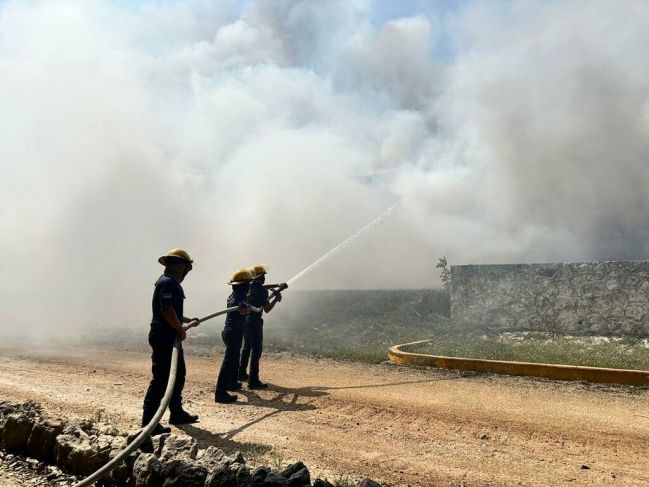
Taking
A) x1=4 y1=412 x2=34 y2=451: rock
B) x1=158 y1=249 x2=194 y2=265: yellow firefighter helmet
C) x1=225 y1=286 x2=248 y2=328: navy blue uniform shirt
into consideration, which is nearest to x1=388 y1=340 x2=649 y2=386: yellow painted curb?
x1=225 y1=286 x2=248 y2=328: navy blue uniform shirt

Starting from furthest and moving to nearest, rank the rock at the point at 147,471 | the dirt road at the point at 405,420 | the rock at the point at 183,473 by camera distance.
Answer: the dirt road at the point at 405,420 → the rock at the point at 147,471 → the rock at the point at 183,473

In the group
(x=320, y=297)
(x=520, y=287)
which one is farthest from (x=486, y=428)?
(x=320, y=297)

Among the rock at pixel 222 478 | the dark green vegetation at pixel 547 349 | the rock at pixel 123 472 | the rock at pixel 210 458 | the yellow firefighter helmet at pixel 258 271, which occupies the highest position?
the yellow firefighter helmet at pixel 258 271

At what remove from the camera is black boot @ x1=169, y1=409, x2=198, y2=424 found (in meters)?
5.45

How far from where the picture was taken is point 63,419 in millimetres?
4895

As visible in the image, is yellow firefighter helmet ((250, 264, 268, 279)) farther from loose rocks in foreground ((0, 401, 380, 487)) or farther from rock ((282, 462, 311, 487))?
rock ((282, 462, 311, 487))

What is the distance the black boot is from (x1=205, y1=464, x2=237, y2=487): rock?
81.9 inches

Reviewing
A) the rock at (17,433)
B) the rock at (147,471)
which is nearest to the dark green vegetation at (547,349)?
the rock at (147,471)

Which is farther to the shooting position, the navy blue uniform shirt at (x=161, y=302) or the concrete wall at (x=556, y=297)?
the concrete wall at (x=556, y=297)

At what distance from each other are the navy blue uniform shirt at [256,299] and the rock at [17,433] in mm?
3463

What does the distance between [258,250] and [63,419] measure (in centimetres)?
1809

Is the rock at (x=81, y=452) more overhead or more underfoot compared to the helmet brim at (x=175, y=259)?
more underfoot

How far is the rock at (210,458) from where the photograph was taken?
3657mm

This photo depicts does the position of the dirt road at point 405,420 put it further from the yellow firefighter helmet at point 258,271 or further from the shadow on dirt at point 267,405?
the yellow firefighter helmet at point 258,271
